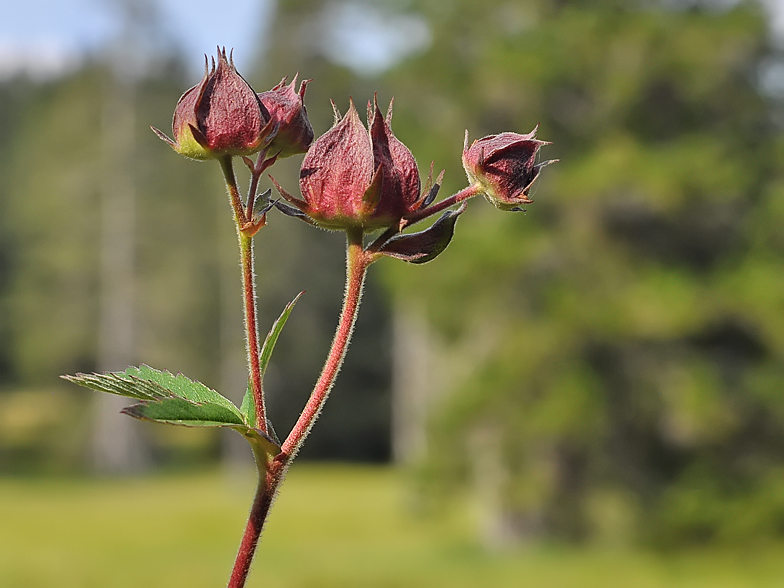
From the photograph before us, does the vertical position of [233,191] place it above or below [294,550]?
above

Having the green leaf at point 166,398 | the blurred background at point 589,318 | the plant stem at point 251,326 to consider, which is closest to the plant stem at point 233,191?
the plant stem at point 251,326

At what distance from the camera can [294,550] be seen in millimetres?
14914

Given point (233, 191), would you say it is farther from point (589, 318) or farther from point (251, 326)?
point (589, 318)

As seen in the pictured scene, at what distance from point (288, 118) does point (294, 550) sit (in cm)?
1470

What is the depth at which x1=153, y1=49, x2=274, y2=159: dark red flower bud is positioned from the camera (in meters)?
0.71

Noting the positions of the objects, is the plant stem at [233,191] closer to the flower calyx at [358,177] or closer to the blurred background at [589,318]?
the flower calyx at [358,177]

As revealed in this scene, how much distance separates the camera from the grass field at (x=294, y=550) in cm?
1136

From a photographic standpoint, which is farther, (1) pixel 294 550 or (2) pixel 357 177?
(1) pixel 294 550

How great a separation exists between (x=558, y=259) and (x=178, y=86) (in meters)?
13.4

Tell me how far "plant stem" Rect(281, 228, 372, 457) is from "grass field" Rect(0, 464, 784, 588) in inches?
411

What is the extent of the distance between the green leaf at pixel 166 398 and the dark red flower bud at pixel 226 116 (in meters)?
0.16

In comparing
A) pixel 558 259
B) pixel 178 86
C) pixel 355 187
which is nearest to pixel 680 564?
pixel 558 259

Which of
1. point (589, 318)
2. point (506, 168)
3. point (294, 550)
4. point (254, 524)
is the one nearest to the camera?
point (254, 524)

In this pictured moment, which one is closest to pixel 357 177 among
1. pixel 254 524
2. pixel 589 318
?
pixel 254 524
